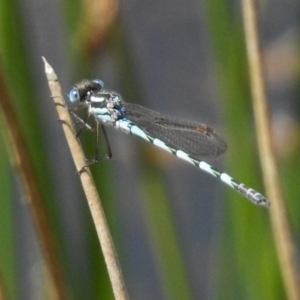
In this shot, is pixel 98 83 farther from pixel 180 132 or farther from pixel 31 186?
pixel 31 186

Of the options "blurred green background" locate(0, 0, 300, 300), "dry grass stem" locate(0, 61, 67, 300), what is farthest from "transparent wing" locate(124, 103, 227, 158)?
"dry grass stem" locate(0, 61, 67, 300)

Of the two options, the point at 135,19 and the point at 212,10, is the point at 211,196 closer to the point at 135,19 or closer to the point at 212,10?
the point at 135,19

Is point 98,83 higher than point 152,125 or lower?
higher

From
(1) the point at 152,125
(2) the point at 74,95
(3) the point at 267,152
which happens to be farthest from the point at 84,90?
(3) the point at 267,152

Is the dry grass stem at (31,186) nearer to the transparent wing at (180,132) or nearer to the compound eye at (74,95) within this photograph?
the compound eye at (74,95)

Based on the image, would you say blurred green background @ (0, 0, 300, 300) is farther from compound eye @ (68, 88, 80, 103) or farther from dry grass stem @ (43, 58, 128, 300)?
dry grass stem @ (43, 58, 128, 300)

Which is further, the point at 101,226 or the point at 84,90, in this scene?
the point at 84,90
